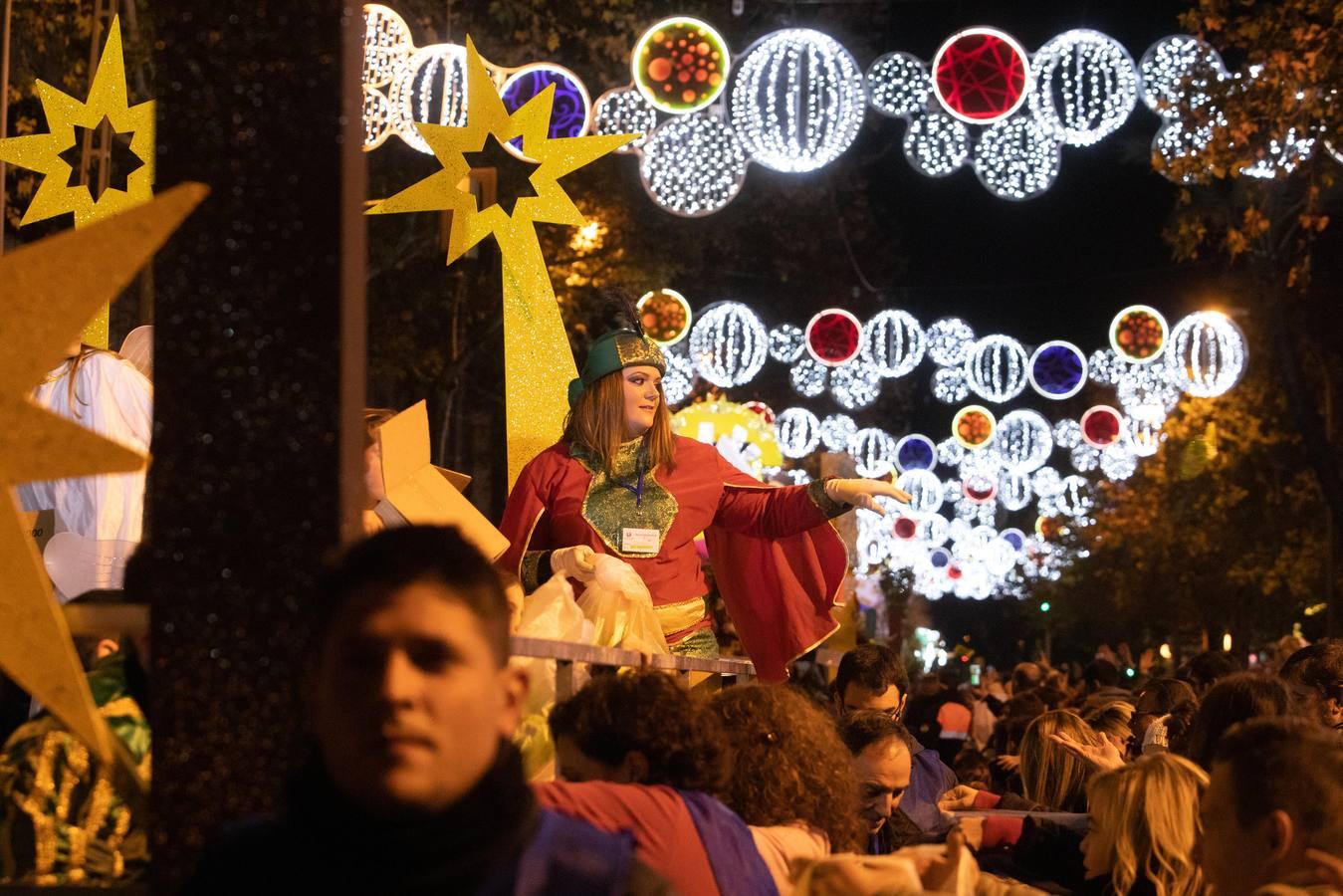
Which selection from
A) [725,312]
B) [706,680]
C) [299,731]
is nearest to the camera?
[299,731]

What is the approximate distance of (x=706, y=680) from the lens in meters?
7.12

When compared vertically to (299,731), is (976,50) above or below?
above

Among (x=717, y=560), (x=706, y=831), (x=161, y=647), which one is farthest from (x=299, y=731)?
(x=717, y=560)

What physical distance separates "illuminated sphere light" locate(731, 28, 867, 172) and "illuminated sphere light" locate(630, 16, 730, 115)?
2.74 ft

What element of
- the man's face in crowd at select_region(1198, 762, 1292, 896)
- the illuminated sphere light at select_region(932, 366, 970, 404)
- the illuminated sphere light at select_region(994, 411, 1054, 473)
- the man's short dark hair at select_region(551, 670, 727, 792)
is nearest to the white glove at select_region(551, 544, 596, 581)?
the man's short dark hair at select_region(551, 670, 727, 792)

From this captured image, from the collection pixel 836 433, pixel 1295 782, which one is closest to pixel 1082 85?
pixel 1295 782

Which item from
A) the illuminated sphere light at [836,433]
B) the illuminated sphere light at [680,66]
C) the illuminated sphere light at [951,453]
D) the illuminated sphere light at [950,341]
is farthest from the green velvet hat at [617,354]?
the illuminated sphere light at [951,453]

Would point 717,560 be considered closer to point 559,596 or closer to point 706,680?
point 706,680

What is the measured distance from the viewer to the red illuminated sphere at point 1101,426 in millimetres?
28719

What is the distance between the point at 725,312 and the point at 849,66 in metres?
9.89

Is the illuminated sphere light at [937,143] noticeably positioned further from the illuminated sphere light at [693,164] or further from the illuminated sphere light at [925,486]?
the illuminated sphere light at [925,486]

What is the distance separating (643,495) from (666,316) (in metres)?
15.3

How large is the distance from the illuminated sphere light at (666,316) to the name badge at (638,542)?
1508 cm

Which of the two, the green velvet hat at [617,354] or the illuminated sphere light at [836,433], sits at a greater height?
the green velvet hat at [617,354]
